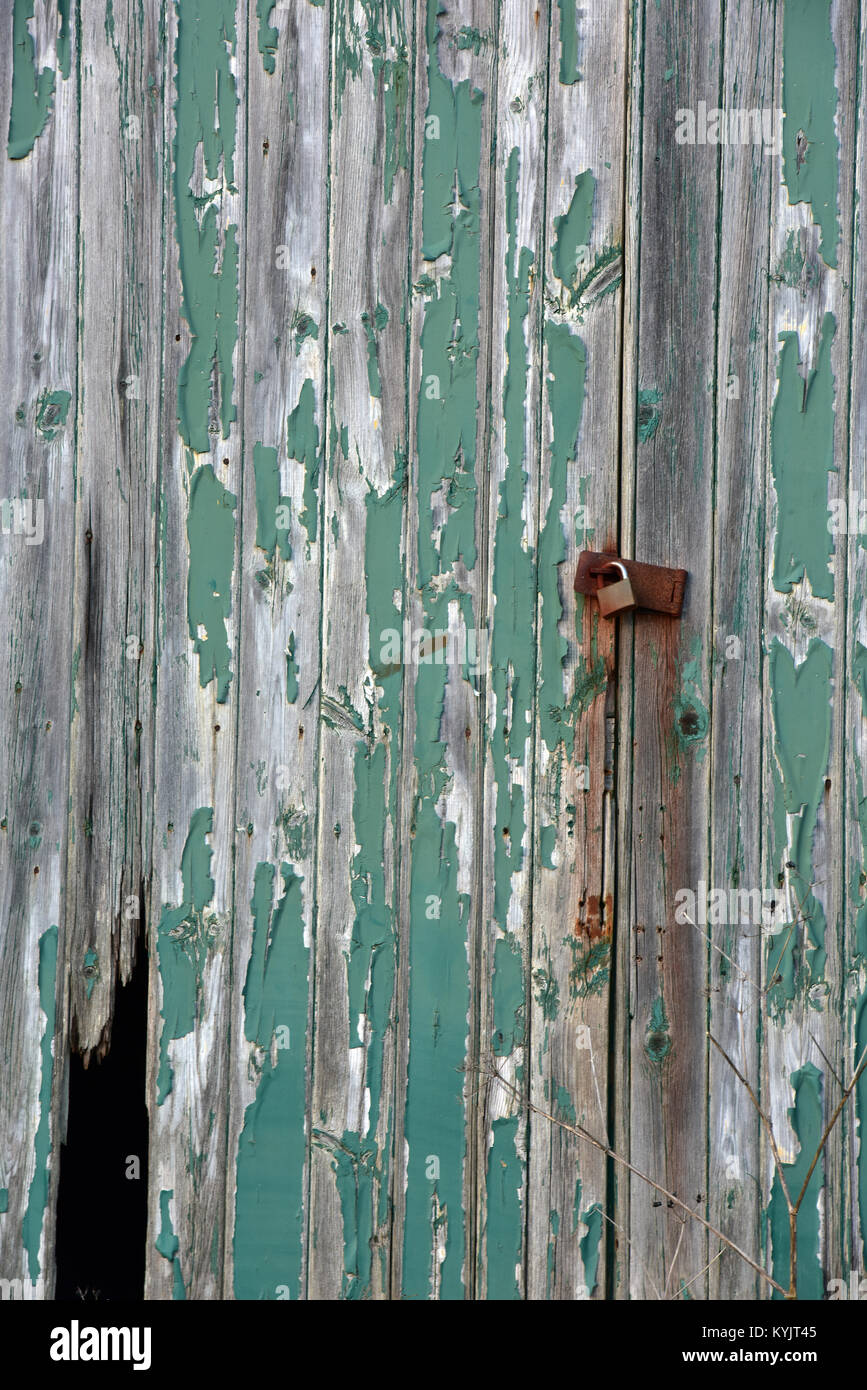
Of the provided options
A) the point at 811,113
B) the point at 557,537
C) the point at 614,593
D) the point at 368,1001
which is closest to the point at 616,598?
the point at 614,593

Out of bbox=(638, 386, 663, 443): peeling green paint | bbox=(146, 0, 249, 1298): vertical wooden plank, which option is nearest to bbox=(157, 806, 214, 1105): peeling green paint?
bbox=(146, 0, 249, 1298): vertical wooden plank

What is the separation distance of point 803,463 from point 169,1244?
162cm

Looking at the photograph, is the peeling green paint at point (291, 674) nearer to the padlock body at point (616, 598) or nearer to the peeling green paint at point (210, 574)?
the peeling green paint at point (210, 574)

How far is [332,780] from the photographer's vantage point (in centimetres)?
190

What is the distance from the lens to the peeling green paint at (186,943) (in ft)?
6.21

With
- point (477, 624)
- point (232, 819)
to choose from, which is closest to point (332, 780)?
point (232, 819)

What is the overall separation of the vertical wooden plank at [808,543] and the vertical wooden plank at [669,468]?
11cm

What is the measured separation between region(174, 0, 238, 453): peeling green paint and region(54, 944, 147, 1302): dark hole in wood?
3.02ft

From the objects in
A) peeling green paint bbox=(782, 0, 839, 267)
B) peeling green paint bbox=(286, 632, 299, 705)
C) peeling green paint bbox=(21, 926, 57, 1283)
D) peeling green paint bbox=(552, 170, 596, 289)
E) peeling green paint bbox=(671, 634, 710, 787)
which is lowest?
peeling green paint bbox=(21, 926, 57, 1283)

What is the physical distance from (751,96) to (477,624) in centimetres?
97

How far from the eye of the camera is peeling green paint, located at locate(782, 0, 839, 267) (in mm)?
1894

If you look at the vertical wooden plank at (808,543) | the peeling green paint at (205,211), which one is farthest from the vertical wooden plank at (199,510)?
the vertical wooden plank at (808,543)

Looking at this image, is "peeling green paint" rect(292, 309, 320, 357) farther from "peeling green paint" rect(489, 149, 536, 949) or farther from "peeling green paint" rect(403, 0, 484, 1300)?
"peeling green paint" rect(489, 149, 536, 949)
